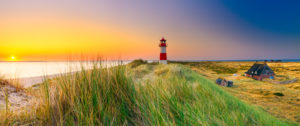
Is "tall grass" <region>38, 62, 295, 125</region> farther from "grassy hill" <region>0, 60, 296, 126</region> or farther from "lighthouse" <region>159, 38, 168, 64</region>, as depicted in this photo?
"lighthouse" <region>159, 38, 168, 64</region>

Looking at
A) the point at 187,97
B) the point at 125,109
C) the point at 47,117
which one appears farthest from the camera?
the point at 187,97

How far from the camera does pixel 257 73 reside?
20438mm

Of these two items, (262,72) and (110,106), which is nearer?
(110,106)

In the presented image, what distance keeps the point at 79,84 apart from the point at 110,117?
26.4 inches

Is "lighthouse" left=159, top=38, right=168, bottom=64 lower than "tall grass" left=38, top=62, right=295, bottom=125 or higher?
higher

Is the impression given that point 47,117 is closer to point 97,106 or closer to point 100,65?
point 97,106

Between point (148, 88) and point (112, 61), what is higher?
point (112, 61)

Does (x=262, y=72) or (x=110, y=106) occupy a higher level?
(x=110, y=106)

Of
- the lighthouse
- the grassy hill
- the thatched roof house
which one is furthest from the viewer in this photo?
the lighthouse

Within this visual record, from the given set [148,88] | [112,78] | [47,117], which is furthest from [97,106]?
[148,88]

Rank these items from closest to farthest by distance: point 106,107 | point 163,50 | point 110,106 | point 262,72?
1. point 106,107
2. point 110,106
3. point 262,72
4. point 163,50

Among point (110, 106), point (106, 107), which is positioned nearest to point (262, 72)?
point (110, 106)

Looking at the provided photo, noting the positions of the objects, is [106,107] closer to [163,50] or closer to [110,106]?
[110,106]

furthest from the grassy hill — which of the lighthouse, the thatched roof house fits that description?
the thatched roof house
